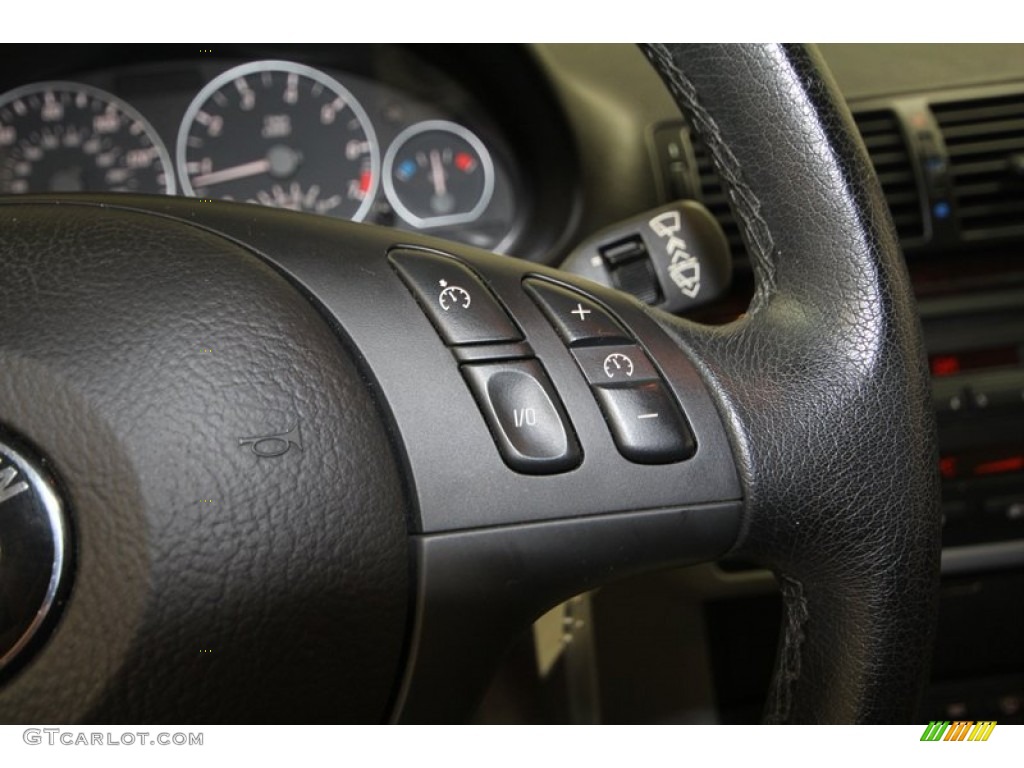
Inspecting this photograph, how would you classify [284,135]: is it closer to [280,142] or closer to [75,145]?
[280,142]

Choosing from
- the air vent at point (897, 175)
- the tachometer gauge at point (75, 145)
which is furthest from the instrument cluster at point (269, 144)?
the air vent at point (897, 175)

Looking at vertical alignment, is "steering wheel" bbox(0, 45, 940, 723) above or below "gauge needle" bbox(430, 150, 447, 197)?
below

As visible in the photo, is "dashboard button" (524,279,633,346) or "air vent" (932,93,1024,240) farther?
"air vent" (932,93,1024,240)

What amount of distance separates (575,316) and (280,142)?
32.6 inches

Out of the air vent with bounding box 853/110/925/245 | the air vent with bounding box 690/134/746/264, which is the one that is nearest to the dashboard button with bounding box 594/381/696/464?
the air vent with bounding box 690/134/746/264

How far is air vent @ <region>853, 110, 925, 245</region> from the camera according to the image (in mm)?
1167

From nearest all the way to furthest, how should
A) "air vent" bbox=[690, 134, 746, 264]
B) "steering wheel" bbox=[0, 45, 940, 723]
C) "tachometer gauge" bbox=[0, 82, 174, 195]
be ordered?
1. "steering wheel" bbox=[0, 45, 940, 723]
2. "air vent" bbox=[690, 134, 746, 264]
3. "tachometer gauge" bbox=[0, 82, 174, 195]

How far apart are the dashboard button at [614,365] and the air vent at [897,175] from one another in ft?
2.34

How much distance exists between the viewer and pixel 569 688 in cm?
114

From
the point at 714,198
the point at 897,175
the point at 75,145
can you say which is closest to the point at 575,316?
the point at 714,198

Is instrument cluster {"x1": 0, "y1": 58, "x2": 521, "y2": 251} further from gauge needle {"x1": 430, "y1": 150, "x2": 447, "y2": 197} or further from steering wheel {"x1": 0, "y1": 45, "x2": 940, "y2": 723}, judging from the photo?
steering wheel {"x1": 0, "y1": 45, "x2": 940, "y2": 723}

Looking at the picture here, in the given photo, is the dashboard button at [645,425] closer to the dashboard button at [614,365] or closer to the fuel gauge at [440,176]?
the dashboard button at [614,365]

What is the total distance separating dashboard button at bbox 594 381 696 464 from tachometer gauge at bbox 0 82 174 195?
2.85 feet

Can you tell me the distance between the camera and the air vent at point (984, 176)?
117 centimetres
